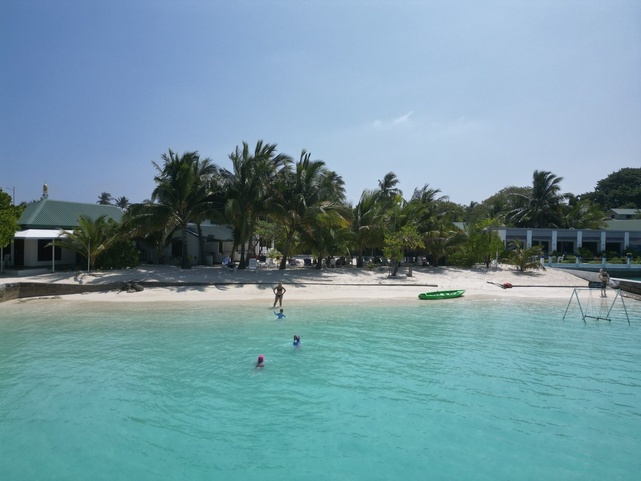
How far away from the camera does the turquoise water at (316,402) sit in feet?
22.0

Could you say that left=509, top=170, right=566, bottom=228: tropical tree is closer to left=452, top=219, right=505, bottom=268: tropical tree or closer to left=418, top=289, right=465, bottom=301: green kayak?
left=452, top=219, right=505, bottom=268: tropical tree

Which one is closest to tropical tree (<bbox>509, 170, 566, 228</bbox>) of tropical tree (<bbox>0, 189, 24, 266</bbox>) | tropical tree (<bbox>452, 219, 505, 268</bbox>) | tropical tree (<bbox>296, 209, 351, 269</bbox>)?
tropical tree (<bbox>452, 219, 505, 268</bbox>)

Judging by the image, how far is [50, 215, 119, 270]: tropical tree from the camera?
80.5ft

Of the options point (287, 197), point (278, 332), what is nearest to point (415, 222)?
point (287, 197)

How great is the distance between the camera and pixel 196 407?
28.5ft

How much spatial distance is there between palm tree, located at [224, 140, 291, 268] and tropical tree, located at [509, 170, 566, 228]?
35538 mm

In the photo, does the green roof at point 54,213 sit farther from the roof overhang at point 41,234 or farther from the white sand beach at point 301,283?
the white sand beach at point 301,283

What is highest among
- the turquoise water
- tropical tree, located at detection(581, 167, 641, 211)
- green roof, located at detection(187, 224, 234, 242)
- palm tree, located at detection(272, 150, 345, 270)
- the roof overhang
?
tropical tree, located at detection(581, 167, 641, 211)

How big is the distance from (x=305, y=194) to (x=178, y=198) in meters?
8.75

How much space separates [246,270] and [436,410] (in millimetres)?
21792

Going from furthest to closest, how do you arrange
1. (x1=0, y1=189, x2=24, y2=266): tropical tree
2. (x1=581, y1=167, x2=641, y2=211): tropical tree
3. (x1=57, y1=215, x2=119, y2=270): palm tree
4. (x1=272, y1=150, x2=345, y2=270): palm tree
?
(x1=581, y1=167, x2=641, y2=211): tropical tree → (x1=272, y1=150, x2=345, y2=270): palm tree → (x1=57, y1=215, x2=119, y2=270): palm tree → (x1=0, y1=189, x2=24, y2=266): tropical tree

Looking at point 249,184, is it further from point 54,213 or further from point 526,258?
point 526,258

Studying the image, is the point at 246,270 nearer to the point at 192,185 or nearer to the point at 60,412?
the point at 192,185

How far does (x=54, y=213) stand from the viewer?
93.2 ft
